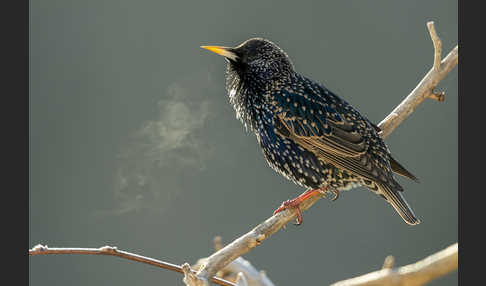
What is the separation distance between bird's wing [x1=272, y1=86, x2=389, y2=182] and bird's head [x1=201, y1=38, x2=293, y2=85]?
0.44 ft

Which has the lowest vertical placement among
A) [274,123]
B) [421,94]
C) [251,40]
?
[421,94]

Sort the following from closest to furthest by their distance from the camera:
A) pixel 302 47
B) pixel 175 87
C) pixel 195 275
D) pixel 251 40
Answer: pixel 195 275 → pixel 251 40 → pixel 302 47 → pixel 175 87

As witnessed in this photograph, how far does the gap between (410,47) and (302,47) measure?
44.9 inches

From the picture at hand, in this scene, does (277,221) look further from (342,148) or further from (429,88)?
(429,88)

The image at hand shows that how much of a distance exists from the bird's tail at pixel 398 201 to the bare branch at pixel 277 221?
0.36m

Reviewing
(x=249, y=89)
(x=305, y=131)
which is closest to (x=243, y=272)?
(x=305, y=131)

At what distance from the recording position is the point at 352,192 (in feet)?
15.2

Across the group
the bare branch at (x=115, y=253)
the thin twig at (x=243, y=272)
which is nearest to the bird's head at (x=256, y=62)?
the thin twig at (x=243, y=272)

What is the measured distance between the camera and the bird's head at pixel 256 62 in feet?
9.71

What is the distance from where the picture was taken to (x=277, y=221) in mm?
2434

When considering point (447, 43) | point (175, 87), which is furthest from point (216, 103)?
point (447, 43)

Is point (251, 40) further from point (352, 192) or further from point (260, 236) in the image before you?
point (352, 192)

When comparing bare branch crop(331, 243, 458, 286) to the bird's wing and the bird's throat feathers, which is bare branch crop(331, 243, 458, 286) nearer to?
the bird's wing

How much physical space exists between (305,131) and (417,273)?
72.9 inches
